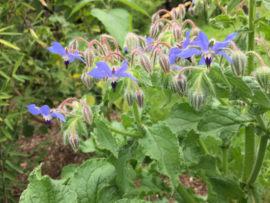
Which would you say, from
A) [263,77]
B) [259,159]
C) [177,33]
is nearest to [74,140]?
[177,33]

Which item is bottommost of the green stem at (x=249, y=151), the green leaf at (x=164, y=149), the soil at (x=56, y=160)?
the soil at (x=56, y=160)

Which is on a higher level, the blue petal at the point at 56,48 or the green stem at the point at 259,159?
the blue petal at the point at 56,48

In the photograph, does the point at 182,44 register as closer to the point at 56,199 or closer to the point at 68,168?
the point at 56,199

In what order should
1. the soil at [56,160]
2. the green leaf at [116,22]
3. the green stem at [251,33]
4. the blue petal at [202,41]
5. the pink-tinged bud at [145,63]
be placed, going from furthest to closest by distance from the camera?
the soil at [56,160], the green leaf at [116,22], the green stem at [251,33], the pink-tinged bud at [145,63], the blue petal at [202,41]

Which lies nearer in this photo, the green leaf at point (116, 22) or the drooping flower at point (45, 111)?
the drooping flower at point (45, 111)

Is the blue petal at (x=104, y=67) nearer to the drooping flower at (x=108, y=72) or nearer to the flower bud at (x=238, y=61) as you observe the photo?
the drooping flower at (x=108, y=72)

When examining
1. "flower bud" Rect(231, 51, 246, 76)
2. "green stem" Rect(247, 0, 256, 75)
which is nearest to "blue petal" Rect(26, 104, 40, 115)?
"flower bud" Rect(231, 51, 246, 76)

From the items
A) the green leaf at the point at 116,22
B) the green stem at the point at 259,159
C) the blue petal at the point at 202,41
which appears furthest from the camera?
the green leaf at the point at 116,22

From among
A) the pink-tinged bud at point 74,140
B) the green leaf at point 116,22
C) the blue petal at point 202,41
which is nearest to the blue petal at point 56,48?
the pink-tinged bud at point 74,140

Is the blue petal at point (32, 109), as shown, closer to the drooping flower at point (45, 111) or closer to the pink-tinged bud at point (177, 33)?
the drooping flower at point (45, 111)
